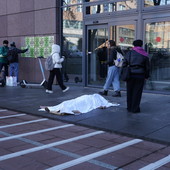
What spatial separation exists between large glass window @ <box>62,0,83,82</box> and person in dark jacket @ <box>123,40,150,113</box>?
518 cm

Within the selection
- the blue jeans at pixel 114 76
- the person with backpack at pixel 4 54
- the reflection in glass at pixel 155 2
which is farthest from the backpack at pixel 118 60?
the person with backpack at pixel 4 54

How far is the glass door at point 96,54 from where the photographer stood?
1095 centimetres

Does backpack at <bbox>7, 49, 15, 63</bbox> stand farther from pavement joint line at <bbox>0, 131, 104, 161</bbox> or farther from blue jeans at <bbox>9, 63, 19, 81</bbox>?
pavement joint line at <bbox>0, 131, 104, 161</bbox>

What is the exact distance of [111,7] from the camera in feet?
34.4

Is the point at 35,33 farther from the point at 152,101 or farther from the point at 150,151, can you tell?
the point at 150,151

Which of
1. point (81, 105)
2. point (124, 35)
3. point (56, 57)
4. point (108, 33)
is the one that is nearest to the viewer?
point (81, 105)

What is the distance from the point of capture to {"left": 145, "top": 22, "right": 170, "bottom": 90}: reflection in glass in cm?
920

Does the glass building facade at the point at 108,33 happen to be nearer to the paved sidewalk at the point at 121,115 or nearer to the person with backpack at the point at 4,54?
the paved sidewalk at the point at 121,115

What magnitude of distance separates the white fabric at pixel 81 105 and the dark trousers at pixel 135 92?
86cm

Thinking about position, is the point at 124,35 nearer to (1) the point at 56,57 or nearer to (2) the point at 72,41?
(1) the point at 56,57

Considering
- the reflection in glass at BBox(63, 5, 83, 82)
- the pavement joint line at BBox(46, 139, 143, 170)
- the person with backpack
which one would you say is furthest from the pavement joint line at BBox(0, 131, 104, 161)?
the person with backpack

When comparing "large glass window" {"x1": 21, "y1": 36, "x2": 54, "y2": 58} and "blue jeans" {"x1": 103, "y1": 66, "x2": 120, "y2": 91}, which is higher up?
"large glass window" {"x1": 21, "y1": 36, "x2": 54, "y2": 58}

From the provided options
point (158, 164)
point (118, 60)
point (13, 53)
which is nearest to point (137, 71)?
point (118, 60)

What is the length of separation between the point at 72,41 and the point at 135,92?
5.92m
